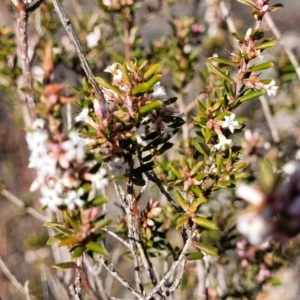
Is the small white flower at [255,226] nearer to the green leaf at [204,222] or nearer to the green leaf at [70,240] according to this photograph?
the green leaf at [70,240]

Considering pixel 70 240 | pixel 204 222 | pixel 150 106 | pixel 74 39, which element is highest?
pixel 74 39

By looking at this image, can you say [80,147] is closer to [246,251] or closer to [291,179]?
[291,179]

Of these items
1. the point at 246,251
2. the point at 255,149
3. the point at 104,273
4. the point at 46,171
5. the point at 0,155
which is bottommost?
the point at 104,273

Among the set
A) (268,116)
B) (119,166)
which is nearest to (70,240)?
(119,166)

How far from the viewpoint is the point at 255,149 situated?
2188mm

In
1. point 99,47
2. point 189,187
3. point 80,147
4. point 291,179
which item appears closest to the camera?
point 291,179

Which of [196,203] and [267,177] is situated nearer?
[267,177]

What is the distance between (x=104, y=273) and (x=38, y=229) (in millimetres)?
1325

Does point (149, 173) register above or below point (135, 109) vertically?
below

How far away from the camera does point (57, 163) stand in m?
0.83

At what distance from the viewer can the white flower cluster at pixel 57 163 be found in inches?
32.3

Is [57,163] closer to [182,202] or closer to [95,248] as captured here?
[95,248]

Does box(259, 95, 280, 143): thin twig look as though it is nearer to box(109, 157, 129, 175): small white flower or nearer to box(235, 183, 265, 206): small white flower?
box(109, 157, 129, 175): small white flower

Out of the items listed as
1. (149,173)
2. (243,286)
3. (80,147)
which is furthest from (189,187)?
(243,286)
